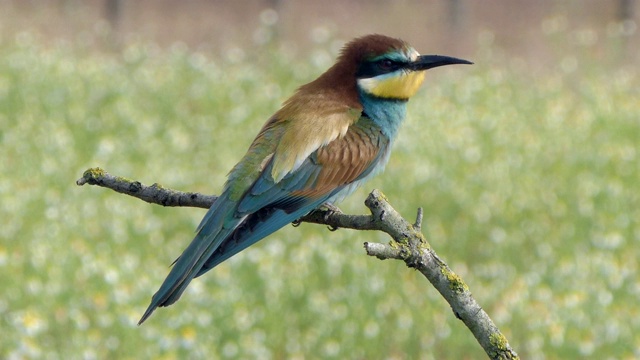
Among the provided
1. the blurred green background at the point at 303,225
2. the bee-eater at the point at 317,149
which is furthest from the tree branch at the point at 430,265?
the blurred green background at the point at 303,225

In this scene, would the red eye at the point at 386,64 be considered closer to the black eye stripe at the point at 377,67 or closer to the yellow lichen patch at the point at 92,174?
the black eye stripe at the point at 377,67

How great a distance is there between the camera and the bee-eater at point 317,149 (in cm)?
217

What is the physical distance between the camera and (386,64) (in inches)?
105

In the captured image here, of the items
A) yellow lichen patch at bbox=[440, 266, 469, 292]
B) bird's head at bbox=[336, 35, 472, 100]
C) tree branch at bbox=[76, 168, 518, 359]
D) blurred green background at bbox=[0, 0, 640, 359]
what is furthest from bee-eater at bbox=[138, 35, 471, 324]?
blurred green background at bbox=[0, 0, 640, 359]

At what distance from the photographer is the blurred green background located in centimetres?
455

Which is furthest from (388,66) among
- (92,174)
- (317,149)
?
(92,174)

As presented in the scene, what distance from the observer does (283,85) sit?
1011cm

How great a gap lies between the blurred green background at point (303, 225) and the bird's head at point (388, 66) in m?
1.75

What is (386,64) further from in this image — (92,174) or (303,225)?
(303,225)

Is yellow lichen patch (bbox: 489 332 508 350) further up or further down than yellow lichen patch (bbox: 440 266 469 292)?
further down

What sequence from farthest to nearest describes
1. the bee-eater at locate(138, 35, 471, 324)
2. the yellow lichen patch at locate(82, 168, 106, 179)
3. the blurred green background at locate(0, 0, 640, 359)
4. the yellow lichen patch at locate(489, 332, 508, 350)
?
1. the blurred green background at locate(0, 0, 640, 359)
2. the bee-eater at locate(138, 35, 471, 324)
3. the yellow lichen patch at locate(82, 168, 106, 179)
4. the yellow lichen patch at locate(489, 332, 508, 350)

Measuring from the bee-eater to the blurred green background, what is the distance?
1716 millimetres

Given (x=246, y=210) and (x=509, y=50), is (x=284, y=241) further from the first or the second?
(x=509, y=50)

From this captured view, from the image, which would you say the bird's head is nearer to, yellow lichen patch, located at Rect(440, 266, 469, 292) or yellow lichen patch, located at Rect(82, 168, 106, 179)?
yellow lichen patch, located at Rect(82, 168, 106, 179)
